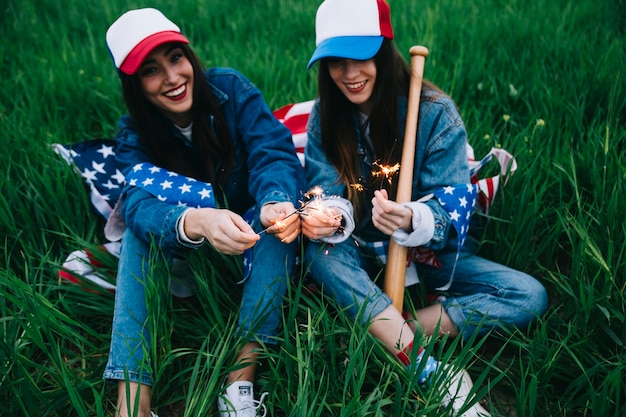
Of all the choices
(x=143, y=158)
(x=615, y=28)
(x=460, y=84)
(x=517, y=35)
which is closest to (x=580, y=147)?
(x=460, y=84)

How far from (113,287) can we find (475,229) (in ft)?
4.47

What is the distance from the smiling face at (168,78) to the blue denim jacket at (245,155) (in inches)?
5.2

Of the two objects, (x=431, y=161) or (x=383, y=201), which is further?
(x=431, y=161)

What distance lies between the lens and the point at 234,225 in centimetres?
146

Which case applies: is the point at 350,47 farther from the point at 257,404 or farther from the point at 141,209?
the point at 257,404

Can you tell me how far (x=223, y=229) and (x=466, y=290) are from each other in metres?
0.88

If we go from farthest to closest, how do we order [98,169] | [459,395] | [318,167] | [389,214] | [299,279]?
[98,169], [318,167], [299,279], [389,214], [459,395]

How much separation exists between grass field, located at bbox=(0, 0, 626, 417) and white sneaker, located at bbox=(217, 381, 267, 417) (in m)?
0.05

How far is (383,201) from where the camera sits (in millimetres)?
1492

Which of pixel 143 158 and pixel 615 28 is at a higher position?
pixel 615 28

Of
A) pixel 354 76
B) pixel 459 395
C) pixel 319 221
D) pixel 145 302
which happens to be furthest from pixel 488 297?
pixel 145 302

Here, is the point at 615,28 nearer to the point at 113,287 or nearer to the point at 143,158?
the point at 143,158

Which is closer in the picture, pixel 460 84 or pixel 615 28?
pixel 460 84

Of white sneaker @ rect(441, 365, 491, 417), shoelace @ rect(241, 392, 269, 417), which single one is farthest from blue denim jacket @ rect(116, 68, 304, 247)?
white sneaker @ rect(441, 365, 491, 417)
